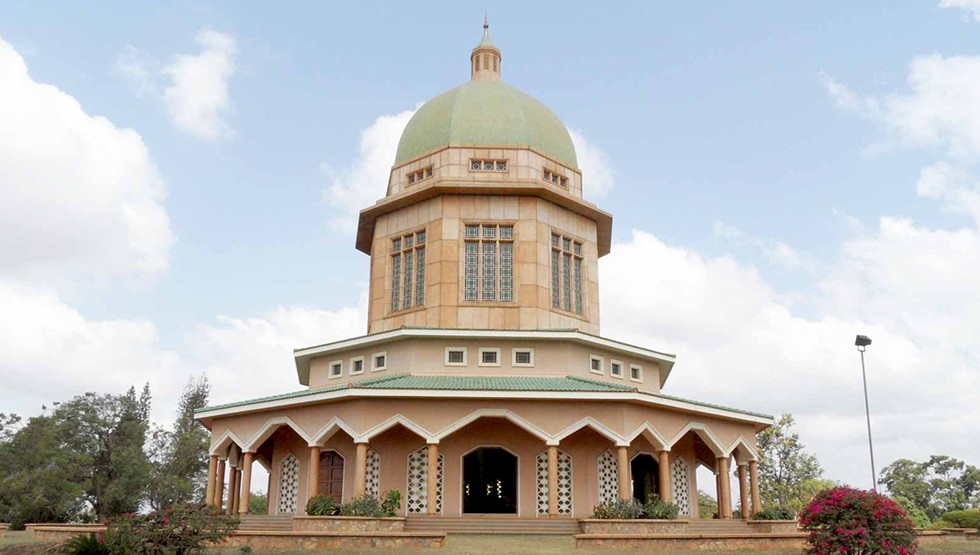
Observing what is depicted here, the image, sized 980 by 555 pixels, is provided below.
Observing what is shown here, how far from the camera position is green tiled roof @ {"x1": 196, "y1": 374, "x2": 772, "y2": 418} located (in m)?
25.7

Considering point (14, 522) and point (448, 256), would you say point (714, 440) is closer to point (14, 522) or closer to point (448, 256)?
point (448, 256)

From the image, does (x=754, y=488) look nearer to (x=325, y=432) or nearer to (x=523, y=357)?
(x=523, y=357)

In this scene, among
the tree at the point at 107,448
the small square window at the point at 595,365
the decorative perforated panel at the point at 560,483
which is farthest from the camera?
the tree at the point at 107,448

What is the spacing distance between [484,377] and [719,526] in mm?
8957

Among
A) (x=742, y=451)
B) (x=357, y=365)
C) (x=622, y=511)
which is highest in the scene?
(x=357, y=365)

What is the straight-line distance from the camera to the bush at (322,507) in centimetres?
2380

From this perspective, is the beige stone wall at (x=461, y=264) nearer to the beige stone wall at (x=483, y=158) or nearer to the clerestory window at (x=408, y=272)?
the clerestory window at (x=408, y=272)

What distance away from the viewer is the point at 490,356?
2938 centimetres

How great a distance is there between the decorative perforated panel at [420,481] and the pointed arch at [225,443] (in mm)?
6242

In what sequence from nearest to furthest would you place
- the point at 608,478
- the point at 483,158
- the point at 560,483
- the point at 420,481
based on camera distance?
the point at 420,481
the point at 560,483
the point at 608,478
the point at 483,158

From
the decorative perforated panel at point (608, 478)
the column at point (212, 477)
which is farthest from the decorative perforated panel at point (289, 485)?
the decorative perforated panel at point (608, 478)

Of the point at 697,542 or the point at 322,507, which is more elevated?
the point at 322,507

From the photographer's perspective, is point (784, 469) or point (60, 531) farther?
point (784, 469)

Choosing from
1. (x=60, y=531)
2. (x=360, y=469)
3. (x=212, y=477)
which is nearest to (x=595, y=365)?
(x=360, y=469)
